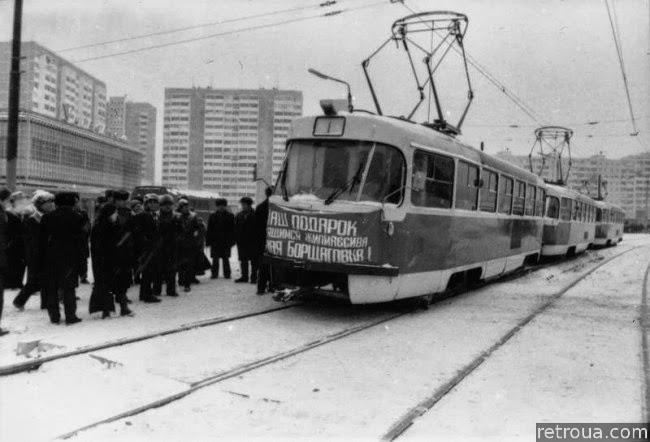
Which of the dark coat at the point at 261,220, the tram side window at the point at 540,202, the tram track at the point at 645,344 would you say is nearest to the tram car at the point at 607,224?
the tram side window at the point at 540,202

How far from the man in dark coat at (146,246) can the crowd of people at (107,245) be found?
0.05 feet

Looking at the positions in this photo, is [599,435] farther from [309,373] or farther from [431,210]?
[431,210]

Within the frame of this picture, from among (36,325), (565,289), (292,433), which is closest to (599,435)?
(292,433)

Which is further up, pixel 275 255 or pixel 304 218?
pixel 304 218

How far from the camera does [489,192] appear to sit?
1126 centimetres

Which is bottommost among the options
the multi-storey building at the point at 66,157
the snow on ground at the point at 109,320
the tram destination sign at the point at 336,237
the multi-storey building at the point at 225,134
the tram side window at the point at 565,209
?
the snow on ground at the point at 109,320

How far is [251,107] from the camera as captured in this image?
167m

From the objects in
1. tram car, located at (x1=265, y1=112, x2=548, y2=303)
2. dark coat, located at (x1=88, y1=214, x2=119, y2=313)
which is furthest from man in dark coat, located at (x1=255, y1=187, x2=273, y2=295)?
dark coat, located at (x1=88, y1=214, x2=119, y2=313)

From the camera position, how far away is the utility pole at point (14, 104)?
12.0m

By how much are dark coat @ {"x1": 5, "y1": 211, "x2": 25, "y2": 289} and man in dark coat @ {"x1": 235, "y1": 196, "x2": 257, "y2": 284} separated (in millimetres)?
3852

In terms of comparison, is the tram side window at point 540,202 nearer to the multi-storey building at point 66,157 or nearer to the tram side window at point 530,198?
the tram side window at point 530,198

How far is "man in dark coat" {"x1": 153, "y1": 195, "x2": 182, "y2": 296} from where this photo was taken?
368 inches

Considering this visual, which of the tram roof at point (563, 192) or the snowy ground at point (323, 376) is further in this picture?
the tram roof at point (563, 192)

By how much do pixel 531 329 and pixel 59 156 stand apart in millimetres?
57174
